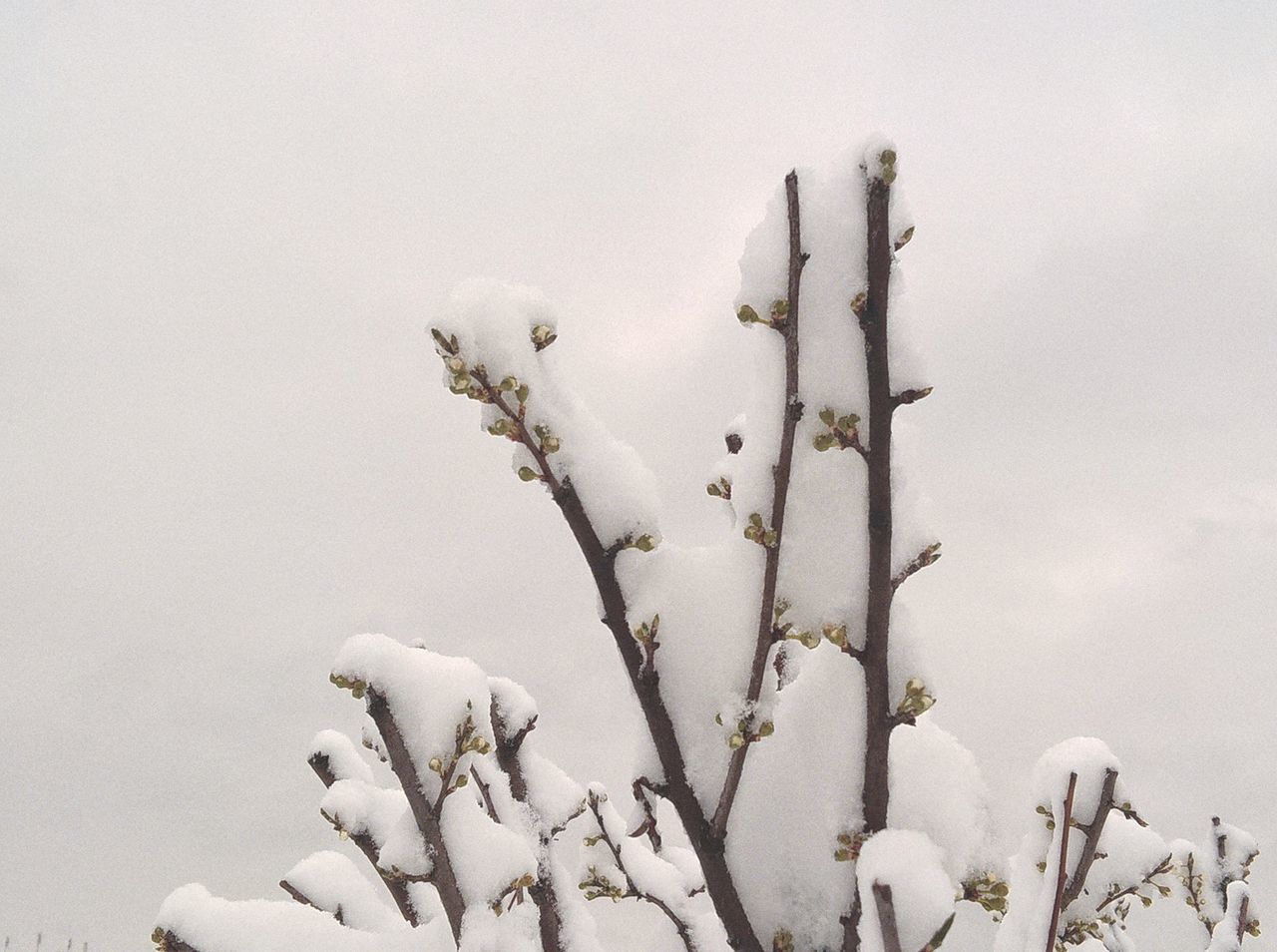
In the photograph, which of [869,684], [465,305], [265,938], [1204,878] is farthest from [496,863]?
[1204,878]

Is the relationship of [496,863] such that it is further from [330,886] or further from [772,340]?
[330,886]

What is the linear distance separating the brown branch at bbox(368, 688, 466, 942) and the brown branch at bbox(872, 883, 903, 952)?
78cm

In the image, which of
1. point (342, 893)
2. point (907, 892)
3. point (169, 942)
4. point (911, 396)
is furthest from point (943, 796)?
point (342, 893)

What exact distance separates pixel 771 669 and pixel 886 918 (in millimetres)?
446

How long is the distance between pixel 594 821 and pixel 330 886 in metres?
0.87

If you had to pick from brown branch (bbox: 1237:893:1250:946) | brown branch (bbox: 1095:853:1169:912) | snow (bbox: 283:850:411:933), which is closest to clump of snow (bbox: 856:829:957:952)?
brown branch (bbox: 1095:853:1169:912)

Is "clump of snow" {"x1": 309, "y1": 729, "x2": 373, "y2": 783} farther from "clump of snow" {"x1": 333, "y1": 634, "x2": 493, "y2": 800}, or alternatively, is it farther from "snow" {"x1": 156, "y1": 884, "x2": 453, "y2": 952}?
"clump of snow" {"x1": 333, "y1": 634, "x2": 493, "y2": 800}

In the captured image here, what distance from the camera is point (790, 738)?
1.58 metres

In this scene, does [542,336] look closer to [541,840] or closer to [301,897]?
[541,840]

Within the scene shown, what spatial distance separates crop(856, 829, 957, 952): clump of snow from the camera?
1212 millimetres

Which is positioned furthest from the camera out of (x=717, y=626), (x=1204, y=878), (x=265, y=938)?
(x=1204, y=878)

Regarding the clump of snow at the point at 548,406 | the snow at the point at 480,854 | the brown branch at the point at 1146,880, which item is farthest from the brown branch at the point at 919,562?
the brown branch at the point at 1146,880

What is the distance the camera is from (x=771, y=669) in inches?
59.5

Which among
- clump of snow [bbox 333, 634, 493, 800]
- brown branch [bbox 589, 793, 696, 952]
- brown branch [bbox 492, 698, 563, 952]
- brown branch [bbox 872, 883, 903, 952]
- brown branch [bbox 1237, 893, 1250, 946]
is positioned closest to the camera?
brown branch [bbox 872, 883, 903, 952]
